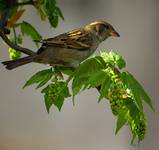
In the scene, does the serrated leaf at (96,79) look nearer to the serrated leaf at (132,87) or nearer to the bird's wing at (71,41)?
the serrated leaf at (132,87)

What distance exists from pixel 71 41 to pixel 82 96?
3245 millimetres

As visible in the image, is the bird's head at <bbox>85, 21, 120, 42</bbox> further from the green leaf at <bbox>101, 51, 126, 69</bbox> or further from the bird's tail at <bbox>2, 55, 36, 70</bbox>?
the green leaf at <bbox>101, 51, 126, 69</bbox>

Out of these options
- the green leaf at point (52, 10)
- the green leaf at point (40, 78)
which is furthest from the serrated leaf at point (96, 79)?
the green leaf at point (52, 10)

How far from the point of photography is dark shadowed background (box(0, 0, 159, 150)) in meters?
5.36

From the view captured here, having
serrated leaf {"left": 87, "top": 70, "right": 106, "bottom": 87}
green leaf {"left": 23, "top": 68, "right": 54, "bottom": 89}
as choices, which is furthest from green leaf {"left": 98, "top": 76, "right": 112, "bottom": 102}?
green leaf {"left": 23, "top": 68, "right": 54, "bottom": 89}

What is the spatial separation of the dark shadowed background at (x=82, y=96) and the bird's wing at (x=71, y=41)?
2801 mm

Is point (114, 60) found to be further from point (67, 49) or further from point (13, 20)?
point (67, 49)

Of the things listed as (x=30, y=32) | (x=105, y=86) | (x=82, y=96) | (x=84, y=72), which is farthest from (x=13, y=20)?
(x=82, y=96)

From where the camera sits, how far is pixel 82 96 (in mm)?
5559

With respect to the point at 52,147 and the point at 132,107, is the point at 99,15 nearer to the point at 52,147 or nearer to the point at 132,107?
the point at 52,147

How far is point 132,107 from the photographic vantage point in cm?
167

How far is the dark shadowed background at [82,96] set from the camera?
17.6 ft

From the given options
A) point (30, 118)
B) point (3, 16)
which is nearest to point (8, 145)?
point (30, 118)

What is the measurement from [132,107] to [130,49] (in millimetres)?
3860
